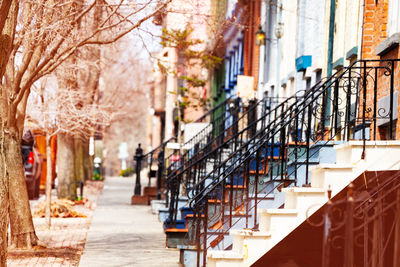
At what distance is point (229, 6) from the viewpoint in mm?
27438

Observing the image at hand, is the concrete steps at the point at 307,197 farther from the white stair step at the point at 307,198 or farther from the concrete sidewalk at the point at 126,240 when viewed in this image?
the concrete sidewalk at the point at 126,240

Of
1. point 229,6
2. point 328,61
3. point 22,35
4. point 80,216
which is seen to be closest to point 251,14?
point 229,6

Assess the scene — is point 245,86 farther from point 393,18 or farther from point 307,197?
point 307,197

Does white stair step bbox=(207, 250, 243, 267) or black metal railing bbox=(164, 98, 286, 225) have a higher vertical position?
black metal railing bbox=(164, 98, 286, 225)

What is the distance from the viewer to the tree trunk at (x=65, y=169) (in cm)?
2688

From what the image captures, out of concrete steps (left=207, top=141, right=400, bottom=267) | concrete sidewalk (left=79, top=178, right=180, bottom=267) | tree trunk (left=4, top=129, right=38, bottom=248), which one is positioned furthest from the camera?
tree trunk (left=4, top=129, right=38, bottom=248)

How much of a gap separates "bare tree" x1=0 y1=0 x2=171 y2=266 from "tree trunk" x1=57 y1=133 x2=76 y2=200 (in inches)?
449

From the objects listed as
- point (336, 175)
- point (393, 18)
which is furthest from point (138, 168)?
point (336, 175)

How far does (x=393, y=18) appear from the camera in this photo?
1162cm

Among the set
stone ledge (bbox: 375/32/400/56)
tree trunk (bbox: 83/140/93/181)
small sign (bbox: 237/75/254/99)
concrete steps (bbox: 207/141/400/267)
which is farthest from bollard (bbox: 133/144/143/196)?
concrete steps (bbox: 207/141/400/267)

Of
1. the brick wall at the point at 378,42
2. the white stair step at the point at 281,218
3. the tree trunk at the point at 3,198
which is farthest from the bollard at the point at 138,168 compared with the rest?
the white stair step at the point at 281,218

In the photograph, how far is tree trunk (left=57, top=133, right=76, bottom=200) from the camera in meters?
26.9

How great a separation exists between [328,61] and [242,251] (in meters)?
5.70

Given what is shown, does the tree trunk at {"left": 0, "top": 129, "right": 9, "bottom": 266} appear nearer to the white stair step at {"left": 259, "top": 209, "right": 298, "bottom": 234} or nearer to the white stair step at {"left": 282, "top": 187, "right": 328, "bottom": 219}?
the white stair step at {"left": 259, "top": 209, "right": 298, "bottom": 234}
